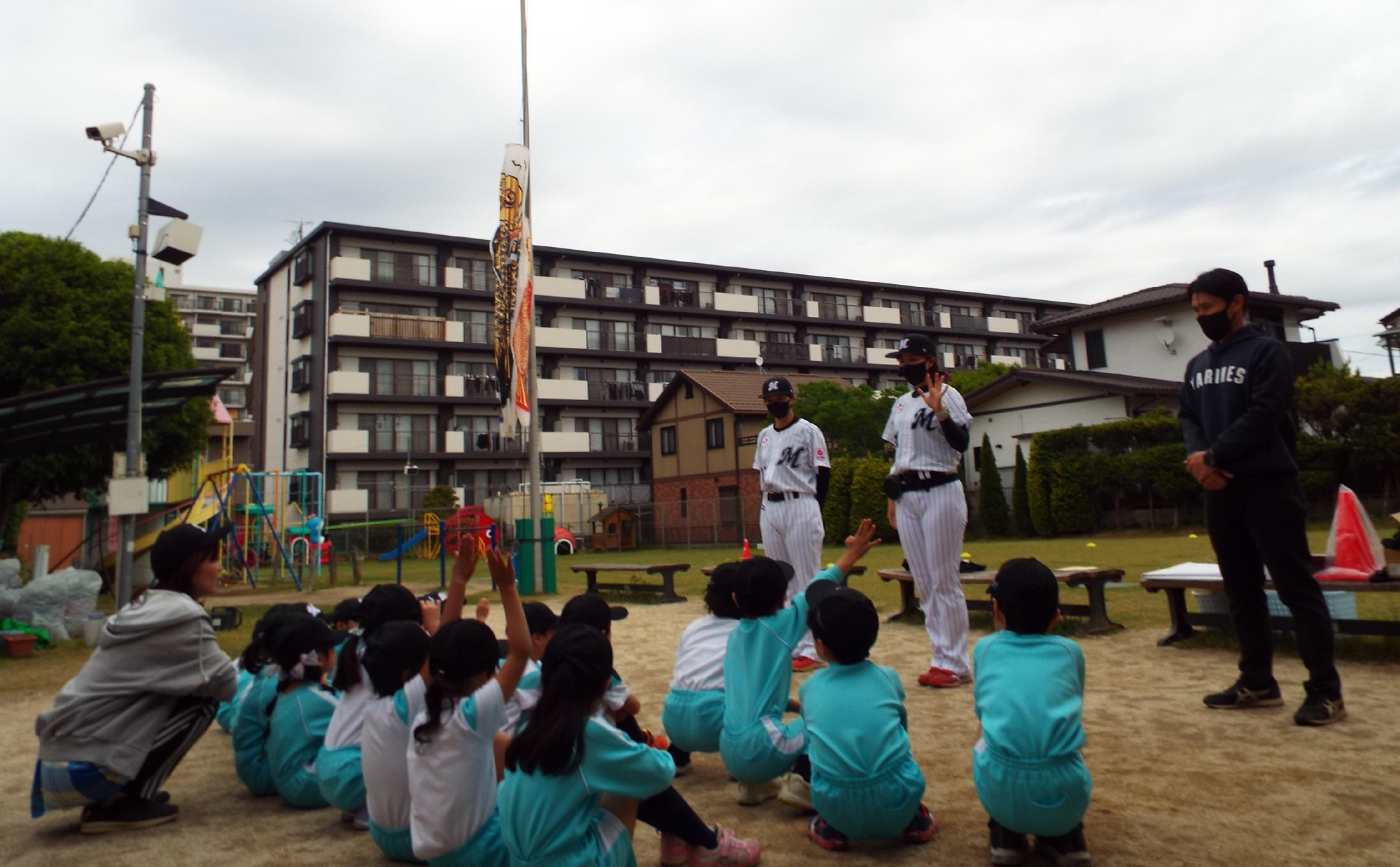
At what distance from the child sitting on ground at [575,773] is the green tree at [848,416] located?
30342 millimetres

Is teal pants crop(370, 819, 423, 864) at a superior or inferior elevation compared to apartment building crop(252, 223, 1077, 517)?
inferior

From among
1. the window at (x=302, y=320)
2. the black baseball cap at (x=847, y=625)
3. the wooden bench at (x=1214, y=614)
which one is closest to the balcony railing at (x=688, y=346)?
the window at (x=302, y=320)

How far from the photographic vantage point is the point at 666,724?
12.3 feet

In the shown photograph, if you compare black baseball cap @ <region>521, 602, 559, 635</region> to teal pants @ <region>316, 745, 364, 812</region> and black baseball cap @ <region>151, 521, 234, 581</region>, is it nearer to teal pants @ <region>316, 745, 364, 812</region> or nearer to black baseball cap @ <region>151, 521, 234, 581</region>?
teal pants @ <region>316, 745, 364, 812</region>

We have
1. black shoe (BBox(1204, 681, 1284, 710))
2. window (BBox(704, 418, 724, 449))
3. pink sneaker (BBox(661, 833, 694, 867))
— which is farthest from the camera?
window (BBox(704, 418, 724, 449))

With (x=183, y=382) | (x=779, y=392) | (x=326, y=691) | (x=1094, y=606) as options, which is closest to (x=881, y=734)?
(x=326, y=691)

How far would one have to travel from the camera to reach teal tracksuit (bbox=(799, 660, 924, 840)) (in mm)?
2684

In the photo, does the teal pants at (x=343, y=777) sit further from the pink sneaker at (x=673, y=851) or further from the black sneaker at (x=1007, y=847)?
the black sneaker at (x=1007, y=847)

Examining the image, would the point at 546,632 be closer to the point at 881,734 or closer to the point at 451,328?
the point at 881,734

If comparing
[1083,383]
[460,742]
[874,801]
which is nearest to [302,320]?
[1083,383]

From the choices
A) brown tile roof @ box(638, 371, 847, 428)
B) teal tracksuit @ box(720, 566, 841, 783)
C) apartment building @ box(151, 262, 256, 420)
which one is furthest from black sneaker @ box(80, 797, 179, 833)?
apartment building @ box(151, 262, 256, 420)

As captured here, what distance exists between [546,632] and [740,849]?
1.10m

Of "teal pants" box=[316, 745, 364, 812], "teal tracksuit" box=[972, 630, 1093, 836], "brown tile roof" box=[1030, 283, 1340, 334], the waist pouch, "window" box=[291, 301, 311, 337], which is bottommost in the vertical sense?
"teal pants" box=[316, 745, 364, 812]

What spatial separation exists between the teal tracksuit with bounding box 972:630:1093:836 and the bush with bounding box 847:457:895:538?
24.7 meters
